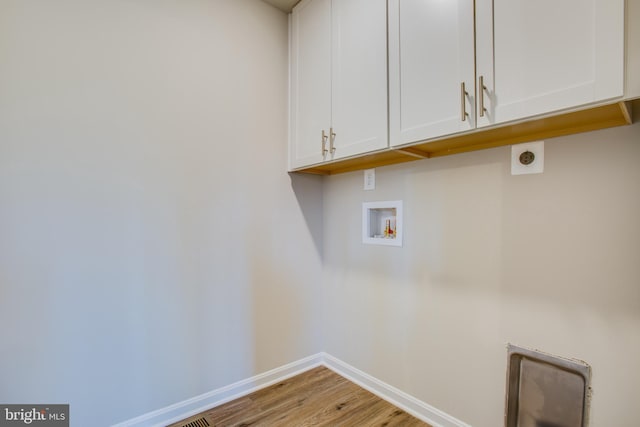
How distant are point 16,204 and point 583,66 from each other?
2262 millimetres

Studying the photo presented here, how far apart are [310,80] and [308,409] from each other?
6.79 ft

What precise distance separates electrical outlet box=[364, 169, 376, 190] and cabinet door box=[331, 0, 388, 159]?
0.34 m

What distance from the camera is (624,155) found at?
1165 mm

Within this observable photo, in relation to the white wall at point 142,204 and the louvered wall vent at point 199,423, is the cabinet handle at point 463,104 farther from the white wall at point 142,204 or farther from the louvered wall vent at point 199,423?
the louvered wall vent at point 199,423

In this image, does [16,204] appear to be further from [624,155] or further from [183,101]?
[624,155]

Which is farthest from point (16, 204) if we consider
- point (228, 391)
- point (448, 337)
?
point (448, 337)

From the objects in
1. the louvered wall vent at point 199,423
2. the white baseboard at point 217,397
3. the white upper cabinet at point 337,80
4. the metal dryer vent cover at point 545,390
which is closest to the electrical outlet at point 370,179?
the white upper cabinet at point 337,80

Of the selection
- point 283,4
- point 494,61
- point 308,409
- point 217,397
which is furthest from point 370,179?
point 217,397

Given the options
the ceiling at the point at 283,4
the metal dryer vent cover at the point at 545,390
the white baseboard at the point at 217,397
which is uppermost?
the ceiling at the point at 283,4

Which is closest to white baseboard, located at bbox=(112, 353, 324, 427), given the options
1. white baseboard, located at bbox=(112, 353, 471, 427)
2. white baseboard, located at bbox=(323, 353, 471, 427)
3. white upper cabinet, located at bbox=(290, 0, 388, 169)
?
white baseboard, located at bbox=(112, 353, 471, 427)

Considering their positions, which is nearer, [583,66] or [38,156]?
[583,66]

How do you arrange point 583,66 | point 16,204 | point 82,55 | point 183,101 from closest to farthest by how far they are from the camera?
1. point 583,66
2. point 16,204
3. point 82,55
4. point 183,101

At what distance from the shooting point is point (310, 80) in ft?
6.77

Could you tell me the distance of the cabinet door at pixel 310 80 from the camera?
6.38 ft
